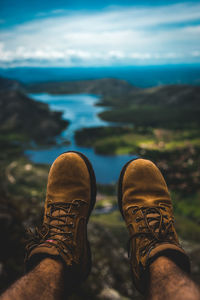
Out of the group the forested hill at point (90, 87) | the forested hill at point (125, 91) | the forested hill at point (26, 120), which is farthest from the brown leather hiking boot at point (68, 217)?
the forested hill at point (90, 87)

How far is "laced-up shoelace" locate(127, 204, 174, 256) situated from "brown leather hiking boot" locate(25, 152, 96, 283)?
40 cm

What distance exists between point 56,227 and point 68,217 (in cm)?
13

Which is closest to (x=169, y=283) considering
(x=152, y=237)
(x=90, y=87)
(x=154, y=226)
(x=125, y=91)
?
(x=152, y=237)

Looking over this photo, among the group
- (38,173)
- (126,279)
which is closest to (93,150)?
(38,173)

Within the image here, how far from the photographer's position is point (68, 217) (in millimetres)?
1694

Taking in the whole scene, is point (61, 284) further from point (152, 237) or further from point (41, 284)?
point (152, 237)

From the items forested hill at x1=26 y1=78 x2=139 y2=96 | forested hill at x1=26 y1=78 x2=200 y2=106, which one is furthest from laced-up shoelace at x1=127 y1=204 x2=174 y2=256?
forested hill at x1=26 y1=78 x2=139 y2=96

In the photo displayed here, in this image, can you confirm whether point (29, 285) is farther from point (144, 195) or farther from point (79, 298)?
point (144, 195)

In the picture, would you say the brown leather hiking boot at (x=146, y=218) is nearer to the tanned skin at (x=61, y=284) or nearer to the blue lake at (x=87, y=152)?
the tanned skin at (x=61, y=284)

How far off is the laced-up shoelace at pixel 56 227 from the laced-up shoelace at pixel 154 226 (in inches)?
18.8

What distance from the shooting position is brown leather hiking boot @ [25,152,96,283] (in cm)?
138

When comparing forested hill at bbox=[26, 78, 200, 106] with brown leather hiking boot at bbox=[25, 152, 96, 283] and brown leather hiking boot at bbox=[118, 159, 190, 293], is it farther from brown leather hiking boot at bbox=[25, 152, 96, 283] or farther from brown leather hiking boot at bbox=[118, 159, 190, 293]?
brown leather hiking boot at bbox=[25, 152, 96, 283]

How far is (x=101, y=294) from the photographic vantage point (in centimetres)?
192

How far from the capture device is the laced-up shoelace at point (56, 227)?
4.76ft
